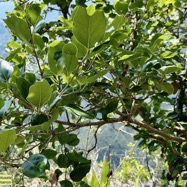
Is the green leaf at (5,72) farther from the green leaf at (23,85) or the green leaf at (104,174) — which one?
the green leaf at (104,174)

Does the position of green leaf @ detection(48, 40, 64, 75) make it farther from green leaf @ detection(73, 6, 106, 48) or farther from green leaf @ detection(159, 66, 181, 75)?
green leaf @ detection(159, 66, 181, 75)

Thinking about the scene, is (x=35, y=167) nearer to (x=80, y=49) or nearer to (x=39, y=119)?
(x=39, y=119)

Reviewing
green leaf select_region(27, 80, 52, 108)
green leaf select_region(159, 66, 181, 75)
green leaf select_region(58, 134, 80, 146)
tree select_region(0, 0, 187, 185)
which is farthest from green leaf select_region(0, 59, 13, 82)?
green leaf select_region(159, 66, 181, 75)

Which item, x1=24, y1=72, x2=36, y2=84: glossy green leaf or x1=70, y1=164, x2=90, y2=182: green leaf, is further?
x1=70, y1=164, x2=90, y2=182: green leaf

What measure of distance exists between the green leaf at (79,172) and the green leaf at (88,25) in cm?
37

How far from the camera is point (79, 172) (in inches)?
35.0

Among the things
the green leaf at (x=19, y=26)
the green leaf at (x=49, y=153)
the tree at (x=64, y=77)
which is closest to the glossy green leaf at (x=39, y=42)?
the tree at (x=64, y=77)

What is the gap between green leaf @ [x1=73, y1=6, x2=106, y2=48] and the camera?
0.58 m

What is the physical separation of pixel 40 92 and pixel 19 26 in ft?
0.50

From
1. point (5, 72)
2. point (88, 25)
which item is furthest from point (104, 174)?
point (88, 25)

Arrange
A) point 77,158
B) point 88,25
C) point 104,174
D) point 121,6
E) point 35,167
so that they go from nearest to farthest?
point 88,25, point 35,167, point 77,158, point 104,174, point 121,6

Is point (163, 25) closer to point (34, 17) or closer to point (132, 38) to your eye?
point (132, 38)

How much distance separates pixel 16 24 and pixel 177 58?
1.06 m

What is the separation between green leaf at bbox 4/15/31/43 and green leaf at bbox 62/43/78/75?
11cm
